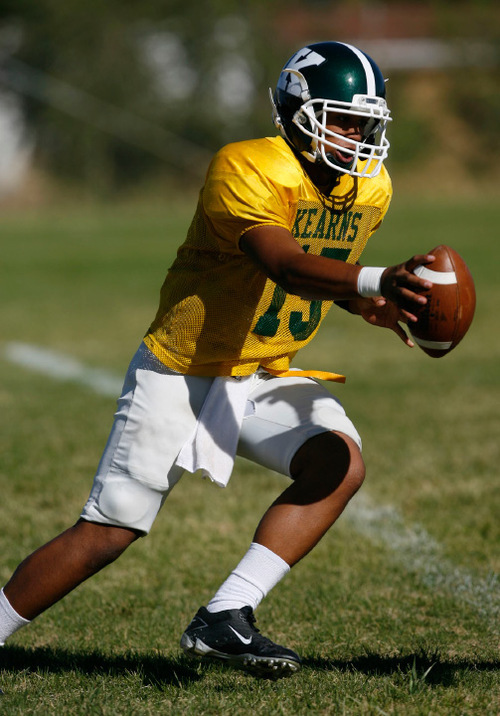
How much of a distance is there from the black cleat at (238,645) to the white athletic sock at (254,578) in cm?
6

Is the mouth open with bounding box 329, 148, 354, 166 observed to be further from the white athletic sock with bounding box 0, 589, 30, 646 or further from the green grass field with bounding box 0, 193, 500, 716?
the white athletic sock with bounding box 0, 589, 30, 646

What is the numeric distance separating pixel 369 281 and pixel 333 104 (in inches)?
27.2

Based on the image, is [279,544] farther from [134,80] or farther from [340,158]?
[134,80]

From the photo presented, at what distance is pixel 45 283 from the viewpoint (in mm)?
14375

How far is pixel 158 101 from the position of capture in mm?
26594

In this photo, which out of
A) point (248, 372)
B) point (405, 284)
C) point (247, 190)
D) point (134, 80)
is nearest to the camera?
point (405, 284)

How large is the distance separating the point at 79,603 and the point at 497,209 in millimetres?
18232

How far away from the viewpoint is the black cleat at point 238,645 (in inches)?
102

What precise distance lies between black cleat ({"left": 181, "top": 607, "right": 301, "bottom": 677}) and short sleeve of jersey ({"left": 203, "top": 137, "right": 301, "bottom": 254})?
38.7 inches

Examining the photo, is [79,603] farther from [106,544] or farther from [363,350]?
[363,350]

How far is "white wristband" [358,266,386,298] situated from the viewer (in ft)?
7.90


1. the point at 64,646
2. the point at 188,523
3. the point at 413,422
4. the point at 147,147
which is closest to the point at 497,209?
the point at 147,147

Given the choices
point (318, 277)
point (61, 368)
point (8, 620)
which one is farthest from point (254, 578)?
point (61, 368)

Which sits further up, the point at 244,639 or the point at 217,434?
the point at 217,434
